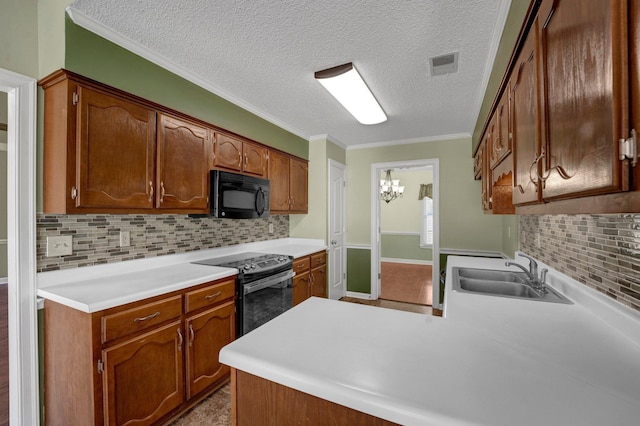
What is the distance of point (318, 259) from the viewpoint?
139 inches

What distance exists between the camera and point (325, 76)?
2.15 meters

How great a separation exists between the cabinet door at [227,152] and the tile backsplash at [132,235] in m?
0.56

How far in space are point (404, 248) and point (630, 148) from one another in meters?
7.02

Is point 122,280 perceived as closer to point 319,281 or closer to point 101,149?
point 101,149

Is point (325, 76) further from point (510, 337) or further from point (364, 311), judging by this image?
point (510, 337)

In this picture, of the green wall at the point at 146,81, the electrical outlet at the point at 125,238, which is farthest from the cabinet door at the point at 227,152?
the electrical outlet at the point at 125,238

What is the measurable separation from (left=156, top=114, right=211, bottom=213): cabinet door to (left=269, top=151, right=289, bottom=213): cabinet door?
89 cm

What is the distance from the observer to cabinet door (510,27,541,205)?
94 centimetres

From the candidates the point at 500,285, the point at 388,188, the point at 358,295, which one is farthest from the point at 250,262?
the point at 388,188

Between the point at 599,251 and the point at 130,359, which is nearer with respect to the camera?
the point at 599,251

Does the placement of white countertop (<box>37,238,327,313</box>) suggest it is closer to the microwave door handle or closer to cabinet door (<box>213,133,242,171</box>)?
the microwave door handle

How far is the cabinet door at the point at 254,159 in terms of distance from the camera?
9.03ft

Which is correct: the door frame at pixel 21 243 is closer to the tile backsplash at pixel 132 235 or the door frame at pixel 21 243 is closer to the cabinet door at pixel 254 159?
the tile backsplash at pixel 132 235

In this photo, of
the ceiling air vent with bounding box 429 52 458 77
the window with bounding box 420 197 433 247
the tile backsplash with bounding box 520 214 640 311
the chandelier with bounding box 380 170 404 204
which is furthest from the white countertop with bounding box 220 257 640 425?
the window with bounding box 420 197 433 247
